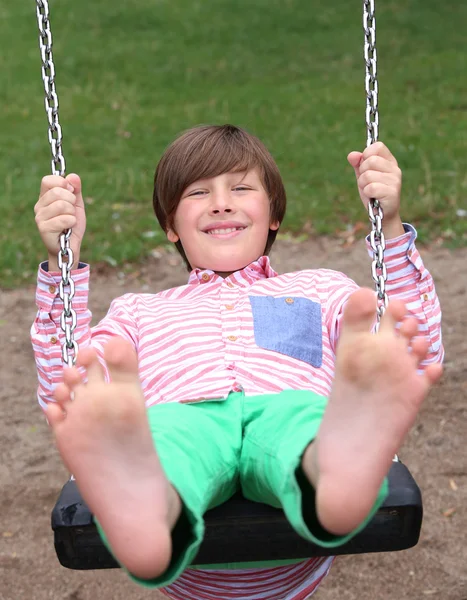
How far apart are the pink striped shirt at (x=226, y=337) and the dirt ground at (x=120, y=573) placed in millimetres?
938

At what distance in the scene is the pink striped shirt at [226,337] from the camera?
2.22 metres

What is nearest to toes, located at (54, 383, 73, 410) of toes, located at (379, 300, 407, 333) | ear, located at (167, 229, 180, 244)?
toes, located at (379, 300, 407, 333)

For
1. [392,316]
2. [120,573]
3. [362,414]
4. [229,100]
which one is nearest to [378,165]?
[392,316]

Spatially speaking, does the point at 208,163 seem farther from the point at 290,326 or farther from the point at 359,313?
the point at 359,313

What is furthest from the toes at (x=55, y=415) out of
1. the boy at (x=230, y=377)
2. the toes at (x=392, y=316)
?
the toes at (x=392, y=316)

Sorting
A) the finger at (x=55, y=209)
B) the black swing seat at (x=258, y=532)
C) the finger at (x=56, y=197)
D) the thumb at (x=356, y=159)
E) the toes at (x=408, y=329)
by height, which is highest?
the thumb at (x=356, y=159)

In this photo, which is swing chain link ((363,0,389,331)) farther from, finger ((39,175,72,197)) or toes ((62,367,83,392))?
finger ((39,175,72,197))

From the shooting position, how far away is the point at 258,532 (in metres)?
1.83

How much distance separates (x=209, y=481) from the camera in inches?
71.8

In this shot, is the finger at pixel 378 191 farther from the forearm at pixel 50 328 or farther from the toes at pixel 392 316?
the forearm at pixel 50 328

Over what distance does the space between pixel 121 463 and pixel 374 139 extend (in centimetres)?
108

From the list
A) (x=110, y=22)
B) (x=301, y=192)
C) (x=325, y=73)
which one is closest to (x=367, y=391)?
(x=301, y=192)

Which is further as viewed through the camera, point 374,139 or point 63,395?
point 374,139

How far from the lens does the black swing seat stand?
183 centimetres
